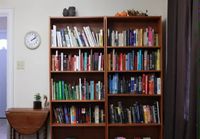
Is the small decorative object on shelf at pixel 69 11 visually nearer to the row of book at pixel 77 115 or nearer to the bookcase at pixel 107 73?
the bookcase at pixel 107 73

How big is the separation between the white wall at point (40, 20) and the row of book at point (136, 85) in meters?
0.94

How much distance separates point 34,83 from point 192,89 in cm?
229

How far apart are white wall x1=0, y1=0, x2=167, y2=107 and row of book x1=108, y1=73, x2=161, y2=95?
0.94 metres

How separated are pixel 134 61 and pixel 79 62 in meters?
0.74

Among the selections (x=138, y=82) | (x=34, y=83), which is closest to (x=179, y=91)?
(x=138, y=82)

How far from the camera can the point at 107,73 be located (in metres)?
3.62

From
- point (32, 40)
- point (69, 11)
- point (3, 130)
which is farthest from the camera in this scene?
point (3, 130)

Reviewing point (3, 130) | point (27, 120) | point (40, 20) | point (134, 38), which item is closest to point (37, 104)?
point (27, 120)

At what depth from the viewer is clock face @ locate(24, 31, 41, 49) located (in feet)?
12.9

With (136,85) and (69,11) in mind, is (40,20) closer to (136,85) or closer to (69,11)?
(69,11)

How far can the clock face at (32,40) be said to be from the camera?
12.9ft

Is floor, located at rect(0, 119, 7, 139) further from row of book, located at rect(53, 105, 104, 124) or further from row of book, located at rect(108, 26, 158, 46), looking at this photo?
row of book, located at rect(108, 26, 158, 46)

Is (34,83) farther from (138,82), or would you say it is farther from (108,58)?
(138,82)

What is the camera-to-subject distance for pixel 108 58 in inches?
143
